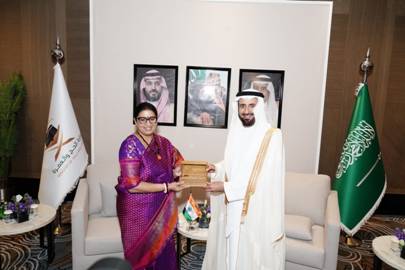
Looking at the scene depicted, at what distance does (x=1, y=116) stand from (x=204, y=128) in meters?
2.79

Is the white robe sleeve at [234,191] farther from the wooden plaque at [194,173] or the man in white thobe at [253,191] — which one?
the wooden plaque at [194,173]

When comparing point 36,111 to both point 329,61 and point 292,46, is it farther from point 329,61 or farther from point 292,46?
point 329,61

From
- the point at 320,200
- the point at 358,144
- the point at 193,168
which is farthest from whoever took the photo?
the point at 358,144

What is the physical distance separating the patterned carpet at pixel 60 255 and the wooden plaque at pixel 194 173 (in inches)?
53.5

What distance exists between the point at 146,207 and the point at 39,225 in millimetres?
1281

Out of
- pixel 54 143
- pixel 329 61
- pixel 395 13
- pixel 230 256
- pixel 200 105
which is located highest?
pixel 395 13

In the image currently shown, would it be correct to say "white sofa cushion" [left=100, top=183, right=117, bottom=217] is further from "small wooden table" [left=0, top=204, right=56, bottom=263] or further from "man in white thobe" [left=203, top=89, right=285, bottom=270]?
"man in white thobe" [left=203, top=89, right=285, bottom=270]

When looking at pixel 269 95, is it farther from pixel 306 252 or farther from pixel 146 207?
pixel 146 207

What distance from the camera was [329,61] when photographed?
514 cm

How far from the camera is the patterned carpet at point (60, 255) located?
384cm

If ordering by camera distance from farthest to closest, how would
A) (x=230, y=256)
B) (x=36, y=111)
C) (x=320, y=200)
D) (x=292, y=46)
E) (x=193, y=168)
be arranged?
1. (x=36, y=111)
2. (x=292, y=46)
3. (x=320, y=200)
4. (x=193, y=168)
5. (x=230, y=256)

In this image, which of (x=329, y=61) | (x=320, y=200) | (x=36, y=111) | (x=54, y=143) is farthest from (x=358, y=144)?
(x=36, y=111)

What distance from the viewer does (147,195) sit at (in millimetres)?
2980

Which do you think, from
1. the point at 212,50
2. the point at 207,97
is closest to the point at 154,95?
the point at 207,97
